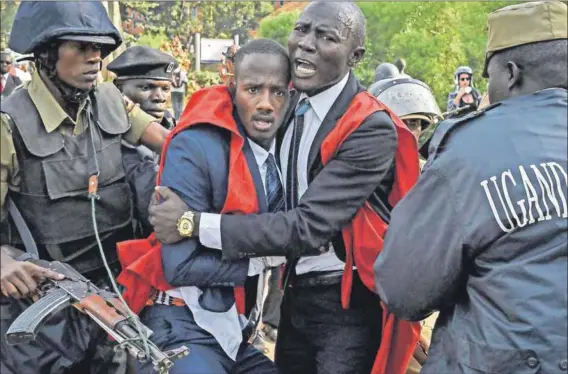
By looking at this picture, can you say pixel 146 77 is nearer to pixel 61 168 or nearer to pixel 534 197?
pixel 61 168

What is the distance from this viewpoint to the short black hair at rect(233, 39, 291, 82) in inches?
132

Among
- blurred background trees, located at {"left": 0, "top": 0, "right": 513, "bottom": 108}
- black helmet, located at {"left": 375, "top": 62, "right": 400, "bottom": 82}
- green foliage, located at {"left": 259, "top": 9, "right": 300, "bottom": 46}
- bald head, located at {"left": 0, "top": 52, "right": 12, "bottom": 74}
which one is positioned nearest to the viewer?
black helmet, located at {"left": 375, "top": 62, "right": 400, "bottom": 82}

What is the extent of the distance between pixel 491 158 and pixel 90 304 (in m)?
1.65

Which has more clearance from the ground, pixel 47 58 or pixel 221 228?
pixel 47 58

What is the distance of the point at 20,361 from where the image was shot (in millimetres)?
3477

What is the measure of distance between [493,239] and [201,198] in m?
1.19

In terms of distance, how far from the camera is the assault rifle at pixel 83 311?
9.77ft

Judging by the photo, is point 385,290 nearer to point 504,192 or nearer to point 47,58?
point 504,192

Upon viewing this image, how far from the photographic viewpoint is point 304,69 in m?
3.39

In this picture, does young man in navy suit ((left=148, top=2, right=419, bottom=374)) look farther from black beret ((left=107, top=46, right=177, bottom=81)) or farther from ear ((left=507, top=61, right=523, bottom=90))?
black beret ((left=107, top=46, right=177, bottom=81))

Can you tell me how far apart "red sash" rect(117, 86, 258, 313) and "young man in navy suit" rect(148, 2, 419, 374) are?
10 centimetres

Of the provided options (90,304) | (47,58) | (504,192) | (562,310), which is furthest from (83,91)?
(562,310)

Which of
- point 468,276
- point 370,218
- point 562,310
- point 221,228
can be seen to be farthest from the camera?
point 370,218

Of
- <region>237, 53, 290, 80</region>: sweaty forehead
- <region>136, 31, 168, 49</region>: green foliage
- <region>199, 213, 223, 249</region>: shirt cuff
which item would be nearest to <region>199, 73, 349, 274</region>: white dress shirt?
<region>237, 53, 290, 80</region>: sweaty forehead
